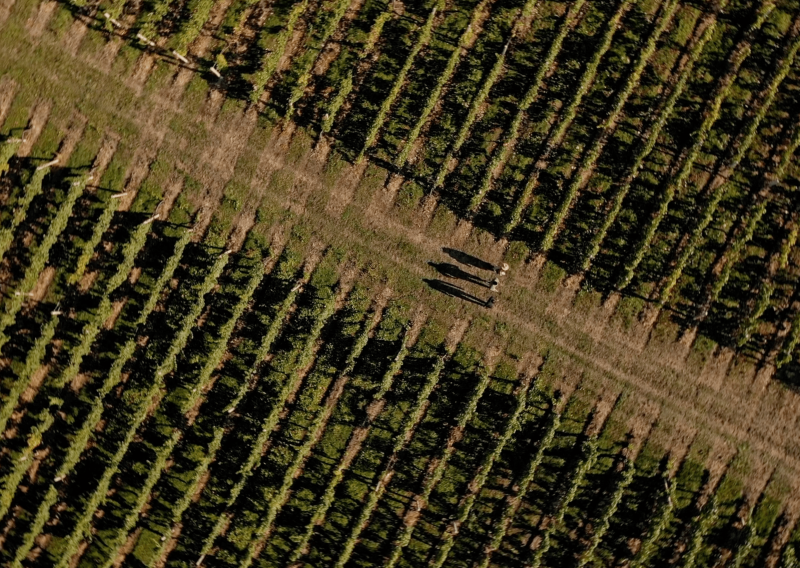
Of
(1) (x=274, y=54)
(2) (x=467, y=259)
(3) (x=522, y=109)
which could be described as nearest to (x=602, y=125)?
(3) (x=522, y=109)

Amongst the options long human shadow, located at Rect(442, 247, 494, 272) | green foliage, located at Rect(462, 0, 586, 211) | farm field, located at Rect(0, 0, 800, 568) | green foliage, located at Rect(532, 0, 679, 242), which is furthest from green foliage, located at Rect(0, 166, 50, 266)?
green foliage, located at Rect(532, 0, 679, 242)

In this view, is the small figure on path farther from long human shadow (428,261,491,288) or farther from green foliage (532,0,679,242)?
green foliage (532,0,679,242)

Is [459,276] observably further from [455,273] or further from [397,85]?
[397,85]

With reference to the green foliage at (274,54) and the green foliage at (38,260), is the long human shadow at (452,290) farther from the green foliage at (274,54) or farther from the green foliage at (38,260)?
the green foliage at (38,260)

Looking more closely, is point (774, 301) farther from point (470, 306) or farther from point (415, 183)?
point (415, 183)

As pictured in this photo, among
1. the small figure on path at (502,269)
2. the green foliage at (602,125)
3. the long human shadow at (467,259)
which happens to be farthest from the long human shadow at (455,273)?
the green foliage at (602,125)

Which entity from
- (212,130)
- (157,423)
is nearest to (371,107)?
(212,130)
